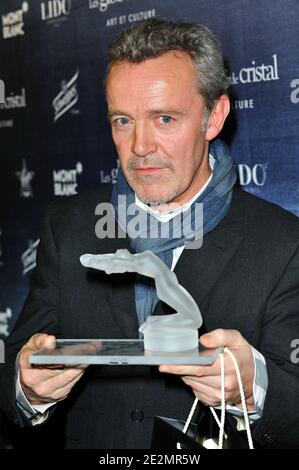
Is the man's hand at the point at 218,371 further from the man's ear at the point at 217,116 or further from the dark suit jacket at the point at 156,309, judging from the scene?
the man's ear at the point at 217,116

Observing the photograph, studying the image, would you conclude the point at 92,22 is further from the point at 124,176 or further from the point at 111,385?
the point at 111,385

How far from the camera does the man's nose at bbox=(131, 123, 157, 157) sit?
6.17 feet

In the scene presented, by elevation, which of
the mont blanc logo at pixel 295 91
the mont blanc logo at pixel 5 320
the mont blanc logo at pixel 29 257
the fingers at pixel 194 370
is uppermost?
the mont blanc logo at pixel 295 91

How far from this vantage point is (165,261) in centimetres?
195

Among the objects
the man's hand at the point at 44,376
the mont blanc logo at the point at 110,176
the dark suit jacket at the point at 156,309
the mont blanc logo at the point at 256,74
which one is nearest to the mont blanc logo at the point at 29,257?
the mont blanc logo at the point at 110,176

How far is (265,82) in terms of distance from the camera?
92.6 inches

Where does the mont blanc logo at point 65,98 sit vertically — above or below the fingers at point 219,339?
above

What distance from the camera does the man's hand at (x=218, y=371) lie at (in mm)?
1469

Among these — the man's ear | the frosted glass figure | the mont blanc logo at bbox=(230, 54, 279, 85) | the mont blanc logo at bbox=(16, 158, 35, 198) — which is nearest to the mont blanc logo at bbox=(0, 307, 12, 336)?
the mont blanc logo at bbox=(16, 158, 35, 198)

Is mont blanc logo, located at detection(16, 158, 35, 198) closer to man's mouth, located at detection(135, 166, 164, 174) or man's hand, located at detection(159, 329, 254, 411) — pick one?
man's mouth, located at detection(135, 166, 164, 174)

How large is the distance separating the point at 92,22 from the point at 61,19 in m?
0.19

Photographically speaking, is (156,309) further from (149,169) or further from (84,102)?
(84,102)

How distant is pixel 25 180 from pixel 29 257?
12.9 inches

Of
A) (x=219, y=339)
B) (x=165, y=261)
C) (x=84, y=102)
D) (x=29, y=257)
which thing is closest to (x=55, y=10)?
(x=84, y=102)
